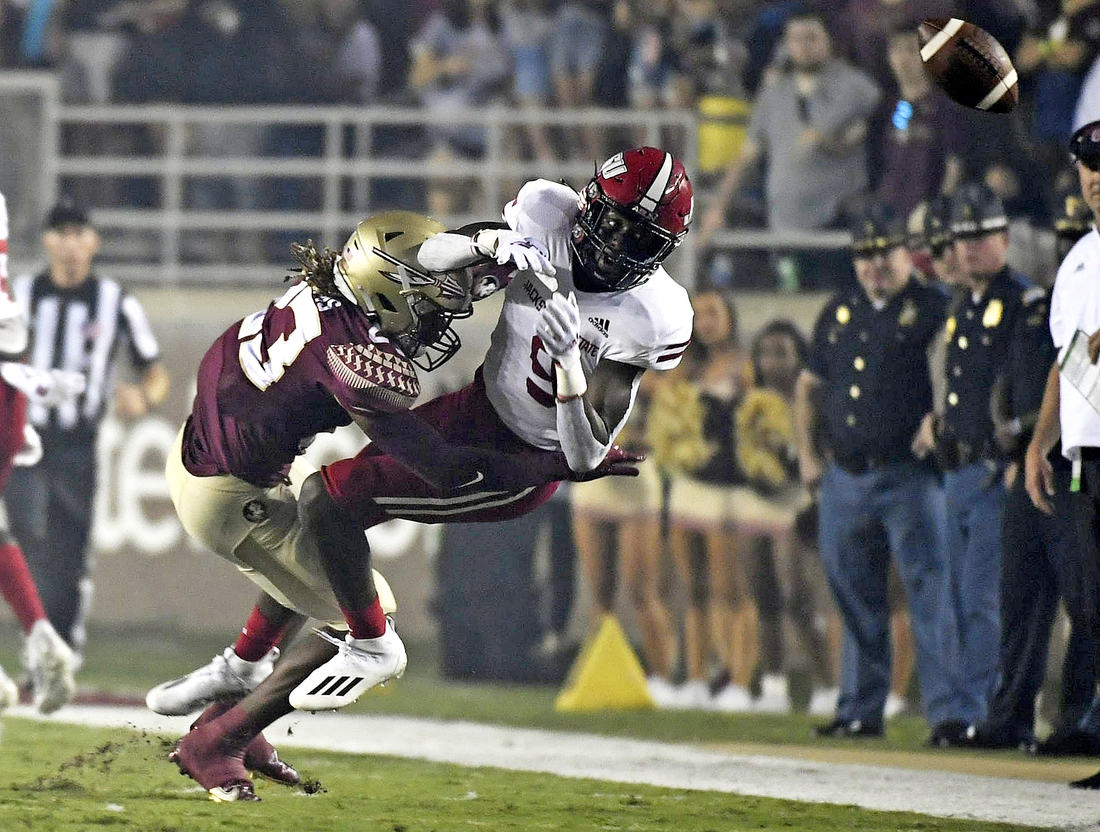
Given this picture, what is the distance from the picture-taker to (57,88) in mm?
11102

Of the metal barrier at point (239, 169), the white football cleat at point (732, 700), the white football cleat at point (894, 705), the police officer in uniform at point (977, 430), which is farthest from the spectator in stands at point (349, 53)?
the white football cleat at point (894, 705)

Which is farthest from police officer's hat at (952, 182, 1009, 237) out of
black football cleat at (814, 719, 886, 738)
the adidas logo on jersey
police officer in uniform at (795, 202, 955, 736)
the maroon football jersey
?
the maroon football jersey

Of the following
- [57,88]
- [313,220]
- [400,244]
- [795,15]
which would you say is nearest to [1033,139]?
[795,15]

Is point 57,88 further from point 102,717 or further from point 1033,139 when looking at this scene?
point 1033,139

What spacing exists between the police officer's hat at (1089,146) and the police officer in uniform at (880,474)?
70.0 inches

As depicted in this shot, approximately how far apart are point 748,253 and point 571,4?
2.06 m

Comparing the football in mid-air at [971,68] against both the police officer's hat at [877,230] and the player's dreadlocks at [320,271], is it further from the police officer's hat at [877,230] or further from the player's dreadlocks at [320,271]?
the player's dreadlocks at [320,271]

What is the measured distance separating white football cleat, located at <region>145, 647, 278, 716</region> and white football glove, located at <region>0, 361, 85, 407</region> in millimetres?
2126

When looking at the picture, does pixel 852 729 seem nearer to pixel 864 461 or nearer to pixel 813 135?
pixel 864 461

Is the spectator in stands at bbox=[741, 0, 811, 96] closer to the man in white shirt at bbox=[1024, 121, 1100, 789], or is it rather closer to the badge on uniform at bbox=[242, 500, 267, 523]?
the man in white shirt at bbox=[1024, 121, 1100, 789]

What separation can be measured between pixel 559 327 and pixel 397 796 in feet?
5.82

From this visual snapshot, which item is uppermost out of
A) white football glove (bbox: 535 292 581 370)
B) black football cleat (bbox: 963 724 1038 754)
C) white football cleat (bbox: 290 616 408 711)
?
white football glove (bbox: 535 292 581 370)

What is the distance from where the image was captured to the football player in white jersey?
16.9ft

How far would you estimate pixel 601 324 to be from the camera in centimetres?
536
